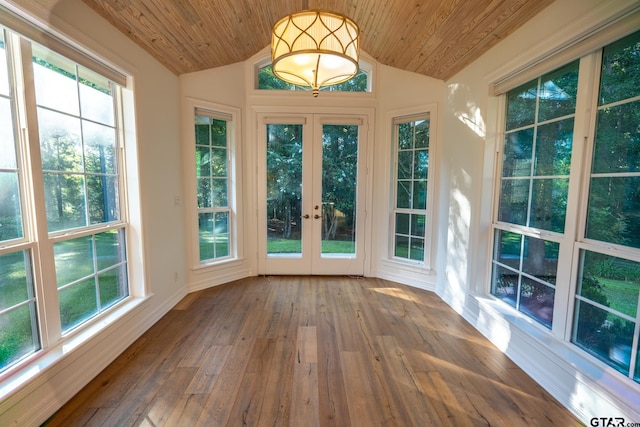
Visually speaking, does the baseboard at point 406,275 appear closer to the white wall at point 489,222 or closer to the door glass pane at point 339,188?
the white wall at point 489,222

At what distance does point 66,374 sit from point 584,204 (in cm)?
332

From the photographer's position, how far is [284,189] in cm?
381

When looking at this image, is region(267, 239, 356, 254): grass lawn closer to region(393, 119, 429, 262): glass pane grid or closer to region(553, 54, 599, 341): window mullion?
region(393, 119, 429, 262): glass pane grid

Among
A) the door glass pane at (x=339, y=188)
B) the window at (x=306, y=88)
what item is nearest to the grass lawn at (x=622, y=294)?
the door glass pane at (x=339, y=188)

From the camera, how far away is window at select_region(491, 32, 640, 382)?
1.49 m

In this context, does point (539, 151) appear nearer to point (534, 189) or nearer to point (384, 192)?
point (534, 189)

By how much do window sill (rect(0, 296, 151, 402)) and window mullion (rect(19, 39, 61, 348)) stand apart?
0.07 meters

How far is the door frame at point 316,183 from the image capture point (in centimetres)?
366

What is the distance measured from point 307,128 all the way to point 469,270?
2.56m

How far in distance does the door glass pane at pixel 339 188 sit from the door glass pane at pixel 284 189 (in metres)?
0.36

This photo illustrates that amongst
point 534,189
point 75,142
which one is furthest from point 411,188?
point 75,142

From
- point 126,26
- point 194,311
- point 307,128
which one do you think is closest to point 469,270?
point 307,128

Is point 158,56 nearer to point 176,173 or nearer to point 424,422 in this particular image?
point 176,173

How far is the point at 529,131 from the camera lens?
2.14 meters
